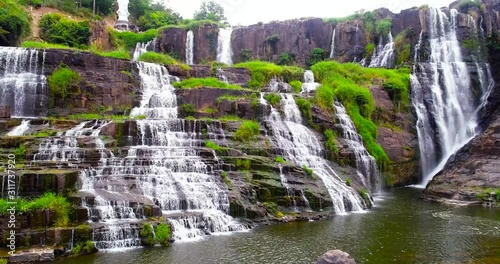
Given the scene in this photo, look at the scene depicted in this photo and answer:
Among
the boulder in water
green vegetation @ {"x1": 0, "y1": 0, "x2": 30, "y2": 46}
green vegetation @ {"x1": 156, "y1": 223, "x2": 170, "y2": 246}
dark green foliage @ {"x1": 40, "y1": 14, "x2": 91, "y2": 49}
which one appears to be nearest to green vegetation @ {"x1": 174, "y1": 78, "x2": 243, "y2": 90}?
green vegetation @ {"x1": 156, "y1": 223, "x2": 170, "y2": 246}

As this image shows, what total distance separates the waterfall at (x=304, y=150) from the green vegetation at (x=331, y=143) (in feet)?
1.68

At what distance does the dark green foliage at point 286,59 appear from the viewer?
46.4 metres

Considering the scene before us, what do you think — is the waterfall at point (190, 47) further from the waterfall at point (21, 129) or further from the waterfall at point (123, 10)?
the waterfall at point (21, 129)

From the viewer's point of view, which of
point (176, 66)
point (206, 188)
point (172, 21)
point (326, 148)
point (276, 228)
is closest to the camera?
point (276, 228)

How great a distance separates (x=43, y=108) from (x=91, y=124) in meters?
6.71

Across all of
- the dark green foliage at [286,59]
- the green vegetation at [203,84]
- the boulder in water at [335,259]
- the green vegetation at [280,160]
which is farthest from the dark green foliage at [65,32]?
the boulder in water at [335,259]

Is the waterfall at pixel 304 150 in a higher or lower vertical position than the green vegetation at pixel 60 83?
lower

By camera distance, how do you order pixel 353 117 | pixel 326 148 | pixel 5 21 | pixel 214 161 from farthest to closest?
pixel 5 21 → pixel 353 117 → pixel 326 148 → pixel 214 161

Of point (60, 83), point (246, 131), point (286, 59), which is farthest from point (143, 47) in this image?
point (246, 131)

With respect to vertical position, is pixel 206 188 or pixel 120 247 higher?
pixel 206 188

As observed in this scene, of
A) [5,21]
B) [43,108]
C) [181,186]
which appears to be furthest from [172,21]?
[181,186]

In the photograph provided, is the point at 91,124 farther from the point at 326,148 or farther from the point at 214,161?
the point at 326,148

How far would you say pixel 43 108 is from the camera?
26.9 meters

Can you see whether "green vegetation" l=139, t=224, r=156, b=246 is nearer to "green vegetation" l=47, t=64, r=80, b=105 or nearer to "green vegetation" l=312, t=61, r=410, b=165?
"green vegetation" l=47, t=64, r=80, b=105
